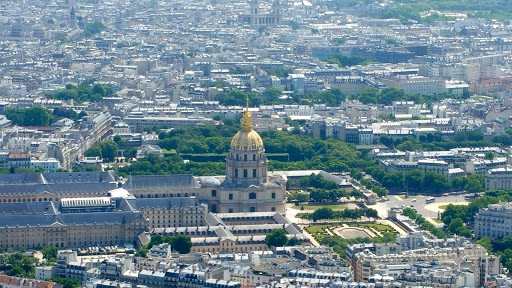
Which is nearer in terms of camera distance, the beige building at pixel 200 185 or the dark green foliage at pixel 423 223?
the dark green foliage at pixel 423 223

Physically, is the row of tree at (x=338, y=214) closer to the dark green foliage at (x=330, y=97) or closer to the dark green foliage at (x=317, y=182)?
the dark green foliage at (x=317, y=182)

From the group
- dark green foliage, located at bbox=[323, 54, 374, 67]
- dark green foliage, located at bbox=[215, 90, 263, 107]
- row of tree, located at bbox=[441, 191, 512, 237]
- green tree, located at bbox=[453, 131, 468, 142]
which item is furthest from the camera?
dark green foliage, located at bbox=[323, 54, 374, 67]

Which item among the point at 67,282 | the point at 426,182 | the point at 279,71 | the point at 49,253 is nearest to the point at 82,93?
the point at 279,71

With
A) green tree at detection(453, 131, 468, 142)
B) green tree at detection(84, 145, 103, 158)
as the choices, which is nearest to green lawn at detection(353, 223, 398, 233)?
green tree at detection(84, 145, 103, 158)

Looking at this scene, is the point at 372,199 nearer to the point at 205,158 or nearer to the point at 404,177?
the point at 404,177

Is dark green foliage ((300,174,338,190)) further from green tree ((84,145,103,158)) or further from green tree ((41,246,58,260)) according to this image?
green tree ((41,246,58,260))

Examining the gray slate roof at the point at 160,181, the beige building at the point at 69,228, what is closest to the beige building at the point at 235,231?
the beige building at the point at 69,228

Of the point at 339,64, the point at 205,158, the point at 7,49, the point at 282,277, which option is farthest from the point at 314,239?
the point at 7,49
